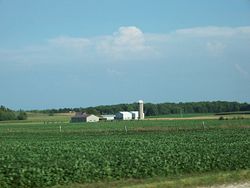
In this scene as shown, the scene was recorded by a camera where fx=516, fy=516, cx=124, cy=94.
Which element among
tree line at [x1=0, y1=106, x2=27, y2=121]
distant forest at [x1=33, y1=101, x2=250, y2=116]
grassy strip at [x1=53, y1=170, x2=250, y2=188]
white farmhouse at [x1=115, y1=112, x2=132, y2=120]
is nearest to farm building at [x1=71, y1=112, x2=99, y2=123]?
white farmhouse at [x1=115, y1=112, x2=132, y2=120]

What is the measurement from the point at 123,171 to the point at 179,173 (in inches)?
95.0

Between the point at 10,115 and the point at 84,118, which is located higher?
the point at 10,115

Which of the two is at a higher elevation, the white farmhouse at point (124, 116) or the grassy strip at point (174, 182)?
the white farmhouse at point (124, 116)

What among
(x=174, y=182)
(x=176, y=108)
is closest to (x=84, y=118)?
(x=176, y=108)

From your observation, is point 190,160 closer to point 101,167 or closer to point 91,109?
point 101,167

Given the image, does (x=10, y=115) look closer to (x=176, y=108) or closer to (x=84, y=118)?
(x=84, y=118)

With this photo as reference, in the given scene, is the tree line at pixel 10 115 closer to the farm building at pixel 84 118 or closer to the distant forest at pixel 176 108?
the distant forest at pixel 176 108

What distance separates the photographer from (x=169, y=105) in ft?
504

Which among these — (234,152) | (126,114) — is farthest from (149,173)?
(126,114)

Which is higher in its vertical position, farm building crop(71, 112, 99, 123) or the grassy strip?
farm building crop(71, 112, 99, 123)

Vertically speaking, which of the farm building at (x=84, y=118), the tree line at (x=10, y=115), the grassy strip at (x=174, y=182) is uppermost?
the tree line at (x=10, y=115)

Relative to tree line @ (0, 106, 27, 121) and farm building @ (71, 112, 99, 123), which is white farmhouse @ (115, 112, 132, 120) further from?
tree line @ (0, 106, 27, 121)

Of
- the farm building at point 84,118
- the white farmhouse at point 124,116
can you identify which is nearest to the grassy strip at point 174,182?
the farm building at point 84,118

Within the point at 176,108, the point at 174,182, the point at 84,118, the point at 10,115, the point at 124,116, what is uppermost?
the point at 176,108
